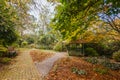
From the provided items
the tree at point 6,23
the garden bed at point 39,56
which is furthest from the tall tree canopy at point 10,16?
the garden bed at point 39,56

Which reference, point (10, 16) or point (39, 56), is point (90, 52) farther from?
point (10, 16)

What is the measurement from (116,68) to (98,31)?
12.2 ft

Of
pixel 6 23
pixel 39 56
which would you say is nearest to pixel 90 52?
pixel 39 56

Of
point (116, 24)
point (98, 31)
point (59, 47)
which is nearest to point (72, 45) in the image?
point (59, 47)

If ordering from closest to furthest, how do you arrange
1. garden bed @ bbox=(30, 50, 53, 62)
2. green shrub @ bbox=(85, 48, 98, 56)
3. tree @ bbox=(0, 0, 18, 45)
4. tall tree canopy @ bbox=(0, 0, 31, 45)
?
1. tall tree canopy @ bbox=(0, 0, 31, 45)
2. tree @ bbox=(0, 0, 18, 45)
3. garden bed @ bbox=(30, 50, 53, 62)
4. green shrub @ bbox=(85, 48, 98, 56)

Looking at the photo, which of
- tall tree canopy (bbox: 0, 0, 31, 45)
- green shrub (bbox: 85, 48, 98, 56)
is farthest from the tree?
green shrub (bbox: 85, 48, 98, 56)

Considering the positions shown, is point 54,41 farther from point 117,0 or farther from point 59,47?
point 117,0

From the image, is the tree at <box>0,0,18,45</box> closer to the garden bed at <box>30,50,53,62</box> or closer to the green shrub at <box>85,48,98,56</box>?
the garden bed at <box>30,50,53,62</box>

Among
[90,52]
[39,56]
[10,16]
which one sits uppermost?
[10,16]

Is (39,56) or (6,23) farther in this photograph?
(39,56)

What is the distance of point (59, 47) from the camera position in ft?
96.9

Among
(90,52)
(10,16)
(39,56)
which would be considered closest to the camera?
(10,16)

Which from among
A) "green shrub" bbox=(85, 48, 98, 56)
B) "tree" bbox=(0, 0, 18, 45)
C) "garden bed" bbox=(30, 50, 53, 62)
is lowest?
"garden bed" bbox=(30, 50, 53, 62)

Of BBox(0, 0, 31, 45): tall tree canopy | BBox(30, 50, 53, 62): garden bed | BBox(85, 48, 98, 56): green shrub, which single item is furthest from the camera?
BBox(85, 48, 98, 56): green shrub
